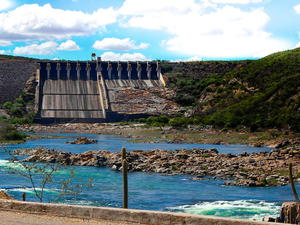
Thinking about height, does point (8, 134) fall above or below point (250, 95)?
below

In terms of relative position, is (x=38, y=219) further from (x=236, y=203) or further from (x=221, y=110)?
(x=221, y=110)

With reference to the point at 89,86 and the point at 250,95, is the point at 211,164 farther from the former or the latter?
the point at 89,86

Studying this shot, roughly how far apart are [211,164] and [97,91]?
69.3 metres

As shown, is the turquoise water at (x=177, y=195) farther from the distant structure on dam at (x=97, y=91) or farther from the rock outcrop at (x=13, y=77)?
the rock outcrop at (x=13, y=77)

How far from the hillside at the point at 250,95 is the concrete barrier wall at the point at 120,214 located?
4878 cm

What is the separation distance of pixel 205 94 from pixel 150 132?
28190mm

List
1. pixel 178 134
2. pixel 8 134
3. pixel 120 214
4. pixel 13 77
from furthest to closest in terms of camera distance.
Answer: pixel 13 77
pixel 178 134
pixel 8 134
pixel 120 214

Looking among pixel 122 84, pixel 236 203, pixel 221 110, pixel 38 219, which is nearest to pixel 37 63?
pixel 122 84

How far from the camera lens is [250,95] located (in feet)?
267

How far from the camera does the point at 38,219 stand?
36.5ft

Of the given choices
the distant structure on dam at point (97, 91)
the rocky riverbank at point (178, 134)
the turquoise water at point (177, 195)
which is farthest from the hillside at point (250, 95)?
the turquoise water at point (177, 195)

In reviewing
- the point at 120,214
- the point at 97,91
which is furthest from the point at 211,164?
the point at 97,91

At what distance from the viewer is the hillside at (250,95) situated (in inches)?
2506

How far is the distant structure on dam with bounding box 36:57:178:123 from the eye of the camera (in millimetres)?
90875
